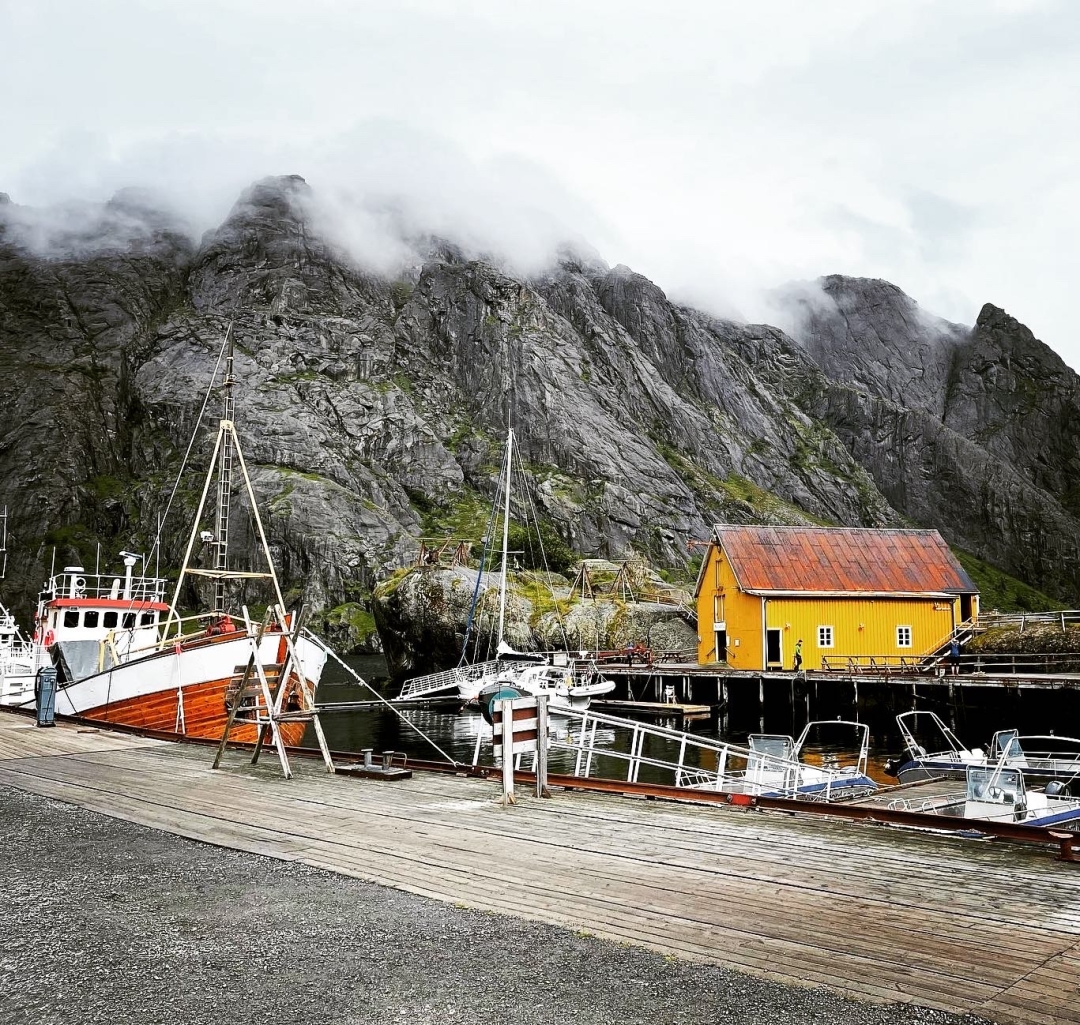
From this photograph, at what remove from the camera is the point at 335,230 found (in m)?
164

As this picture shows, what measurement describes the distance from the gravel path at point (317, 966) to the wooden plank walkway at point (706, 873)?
1.24ft

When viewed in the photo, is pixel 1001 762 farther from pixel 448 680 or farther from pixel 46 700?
pixel 448 680

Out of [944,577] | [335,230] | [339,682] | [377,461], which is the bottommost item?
[339,682]

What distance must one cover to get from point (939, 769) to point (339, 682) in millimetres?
56966

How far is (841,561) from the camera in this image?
53656 millimetres

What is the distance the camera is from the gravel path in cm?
507

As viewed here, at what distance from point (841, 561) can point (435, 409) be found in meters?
92.4

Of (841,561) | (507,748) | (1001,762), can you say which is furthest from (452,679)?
(507,748)

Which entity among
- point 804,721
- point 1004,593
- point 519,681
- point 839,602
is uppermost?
point 1004,593

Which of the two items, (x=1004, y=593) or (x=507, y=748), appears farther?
(x=1004, y=593)

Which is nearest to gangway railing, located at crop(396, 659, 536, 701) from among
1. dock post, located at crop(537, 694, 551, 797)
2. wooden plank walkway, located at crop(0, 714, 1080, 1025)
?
dock post, located at crop(537, 694, 551, 797)

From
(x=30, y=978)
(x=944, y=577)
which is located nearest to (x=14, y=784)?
(x=30, y=978)

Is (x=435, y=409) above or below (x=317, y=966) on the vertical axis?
above

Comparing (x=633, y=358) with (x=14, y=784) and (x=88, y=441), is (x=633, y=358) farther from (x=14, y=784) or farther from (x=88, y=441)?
(x=14, y=784)
